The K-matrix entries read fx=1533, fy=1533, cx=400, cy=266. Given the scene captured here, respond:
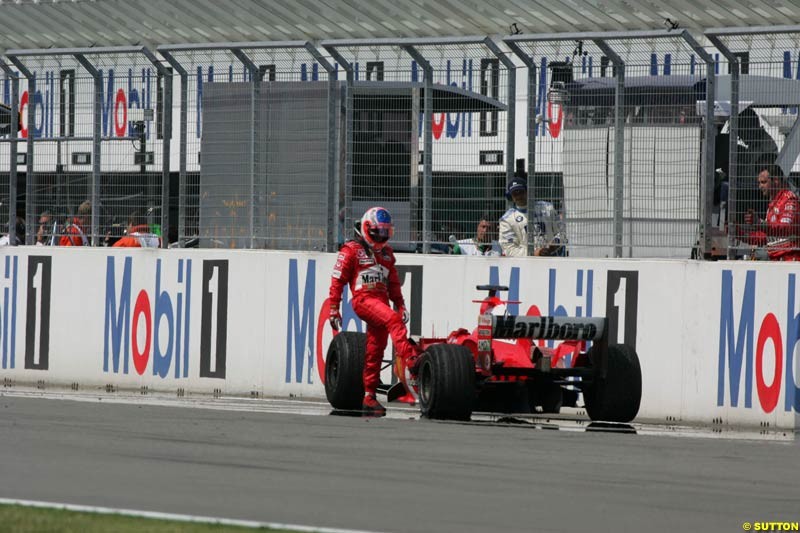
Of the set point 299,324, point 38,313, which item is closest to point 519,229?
point 299,324

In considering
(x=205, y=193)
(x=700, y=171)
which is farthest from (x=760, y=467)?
(x=205, y=193)

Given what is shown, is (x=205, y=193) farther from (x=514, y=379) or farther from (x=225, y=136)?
(x=514, y=379)

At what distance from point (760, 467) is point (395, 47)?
6610mm

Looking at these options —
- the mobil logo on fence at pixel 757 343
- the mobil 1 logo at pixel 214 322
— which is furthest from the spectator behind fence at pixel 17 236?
the mobil logo on fence at pixel 757 343

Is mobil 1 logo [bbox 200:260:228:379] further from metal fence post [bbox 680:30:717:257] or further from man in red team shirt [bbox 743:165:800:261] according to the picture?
man in red team shirt [bbox 743:165:800:261]

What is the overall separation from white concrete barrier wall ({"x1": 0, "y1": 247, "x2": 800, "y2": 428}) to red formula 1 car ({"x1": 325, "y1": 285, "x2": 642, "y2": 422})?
3.86 ft

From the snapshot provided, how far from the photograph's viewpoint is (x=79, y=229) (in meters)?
15.7

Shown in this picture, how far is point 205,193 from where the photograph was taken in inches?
583

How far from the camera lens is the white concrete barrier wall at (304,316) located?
12.2m

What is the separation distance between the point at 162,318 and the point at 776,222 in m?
5.87

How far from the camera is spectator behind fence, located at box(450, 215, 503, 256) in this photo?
13.6 metres

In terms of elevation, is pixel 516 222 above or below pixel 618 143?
below

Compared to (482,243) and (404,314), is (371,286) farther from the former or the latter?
(482,243)

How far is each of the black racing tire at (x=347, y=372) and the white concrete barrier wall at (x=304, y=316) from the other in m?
1.66
